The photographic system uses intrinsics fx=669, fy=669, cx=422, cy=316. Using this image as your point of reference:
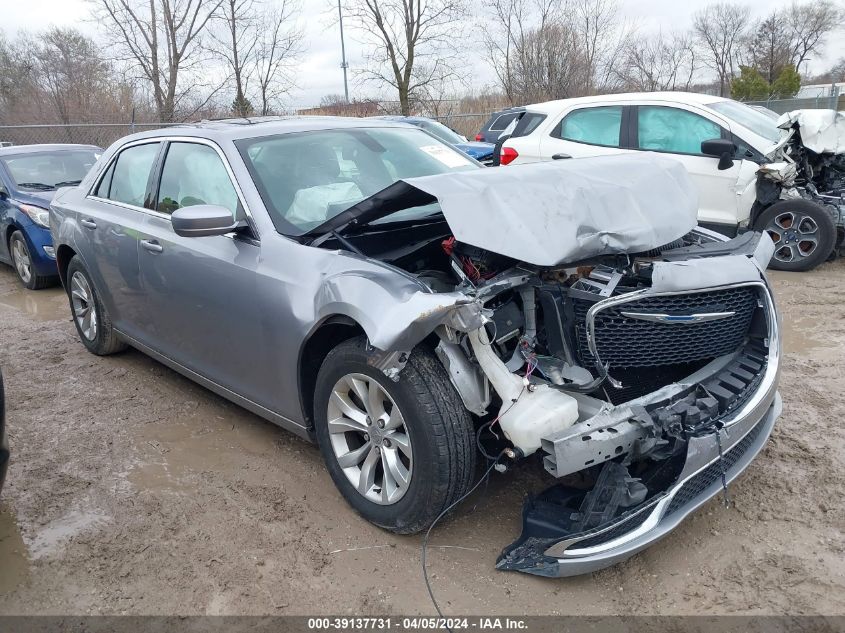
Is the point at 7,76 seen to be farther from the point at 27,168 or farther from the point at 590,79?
the point at 590,79

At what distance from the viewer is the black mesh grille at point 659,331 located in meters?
2.62

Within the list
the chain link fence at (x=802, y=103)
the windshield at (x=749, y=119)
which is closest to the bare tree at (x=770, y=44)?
the chain link fence at (x=802, y=103)

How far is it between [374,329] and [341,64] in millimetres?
22611

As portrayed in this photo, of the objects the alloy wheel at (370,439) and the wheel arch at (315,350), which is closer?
the alloy wheel at (370,439)

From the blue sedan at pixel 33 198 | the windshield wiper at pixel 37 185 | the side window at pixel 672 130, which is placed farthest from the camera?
the windshield wiper at pixel 37 185

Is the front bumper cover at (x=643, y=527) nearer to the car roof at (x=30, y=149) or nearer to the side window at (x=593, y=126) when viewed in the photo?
the side window at (x=593, y=126)

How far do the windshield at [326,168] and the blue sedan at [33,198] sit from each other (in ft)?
15.9

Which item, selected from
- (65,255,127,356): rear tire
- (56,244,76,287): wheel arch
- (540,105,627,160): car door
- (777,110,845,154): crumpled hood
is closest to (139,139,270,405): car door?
(65,255,127,356): rear tire

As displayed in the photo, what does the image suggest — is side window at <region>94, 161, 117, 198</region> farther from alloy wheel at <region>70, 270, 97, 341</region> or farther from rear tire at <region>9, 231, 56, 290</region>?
rear tire at <region>9, 231, 56, 290</region>

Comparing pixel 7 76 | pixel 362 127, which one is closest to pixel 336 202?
pixel 362 127

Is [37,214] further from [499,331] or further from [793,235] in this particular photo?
[793,235]

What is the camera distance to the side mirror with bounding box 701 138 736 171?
6.63m

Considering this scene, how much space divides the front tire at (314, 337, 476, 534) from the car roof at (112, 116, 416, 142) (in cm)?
153

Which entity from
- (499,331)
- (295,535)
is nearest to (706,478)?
(499,331)
